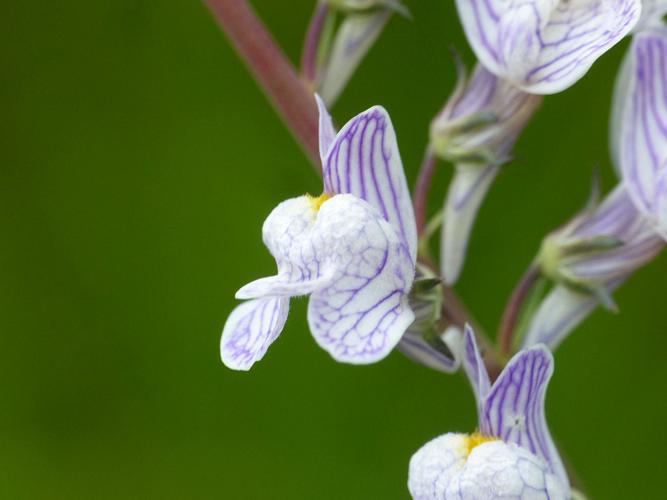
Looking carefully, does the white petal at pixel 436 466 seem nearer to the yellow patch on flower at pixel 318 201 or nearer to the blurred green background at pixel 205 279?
the yellow patch on flower at pixel 318 201

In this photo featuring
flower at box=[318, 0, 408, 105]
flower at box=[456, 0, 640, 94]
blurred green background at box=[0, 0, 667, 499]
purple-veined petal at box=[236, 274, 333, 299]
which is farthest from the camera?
blurred green background at box=[0, 0, 667, 499]

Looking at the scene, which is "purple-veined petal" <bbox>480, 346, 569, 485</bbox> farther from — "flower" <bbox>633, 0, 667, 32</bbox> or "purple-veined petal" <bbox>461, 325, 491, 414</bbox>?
"flower" <bbox>633, 0, 667, 32</bbox>

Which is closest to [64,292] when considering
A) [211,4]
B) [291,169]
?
[291,169]

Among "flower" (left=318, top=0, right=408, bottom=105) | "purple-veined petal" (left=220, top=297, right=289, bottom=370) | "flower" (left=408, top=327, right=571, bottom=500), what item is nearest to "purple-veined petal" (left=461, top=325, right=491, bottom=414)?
"flower" (left=408, top=327, right=571, bottom=500)

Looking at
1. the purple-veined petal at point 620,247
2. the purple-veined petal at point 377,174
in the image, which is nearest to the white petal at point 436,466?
the purple-veined petal at point 377,174

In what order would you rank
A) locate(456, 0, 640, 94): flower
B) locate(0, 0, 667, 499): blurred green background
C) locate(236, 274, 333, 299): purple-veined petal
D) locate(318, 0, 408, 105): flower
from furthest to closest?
locate(0, 0, 667, 499): blurred green background → locate(318, 0, 408, 105): flower → locate(456, 0, 640, 94): flower → locate(236, 274, 333, 299): purple-veined petal

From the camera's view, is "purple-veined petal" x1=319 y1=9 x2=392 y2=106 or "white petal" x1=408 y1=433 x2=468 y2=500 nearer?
"white petal" x1=408 y1=433 x2=468 y2=500

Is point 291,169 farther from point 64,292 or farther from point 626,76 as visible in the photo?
point 626,76
